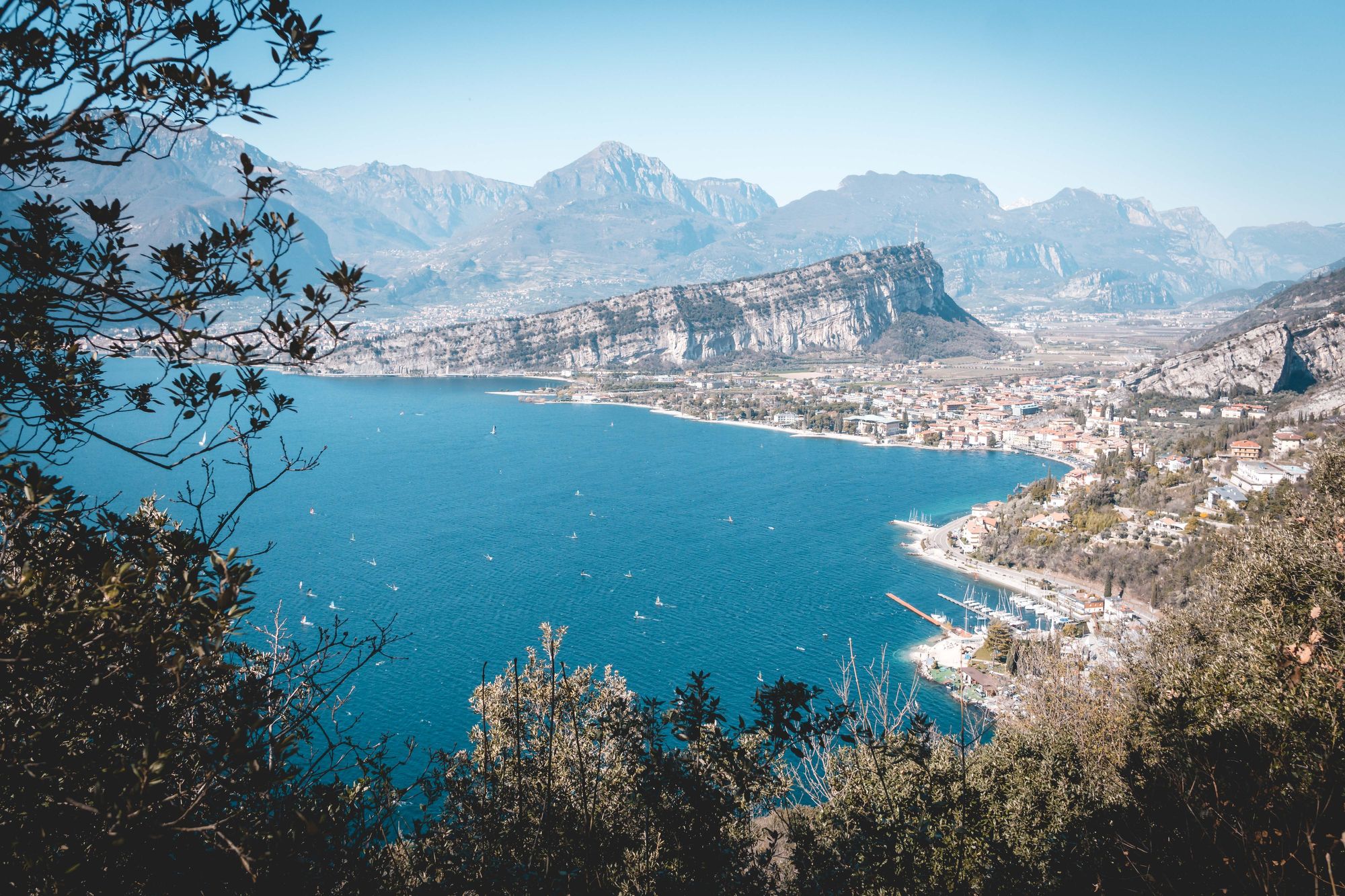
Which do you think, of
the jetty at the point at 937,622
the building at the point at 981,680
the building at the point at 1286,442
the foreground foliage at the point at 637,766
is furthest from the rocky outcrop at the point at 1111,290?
the foreground foliage at the point at 637,766

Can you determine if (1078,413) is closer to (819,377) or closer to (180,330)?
(819,377)

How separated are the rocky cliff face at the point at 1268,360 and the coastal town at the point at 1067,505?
2.77 m

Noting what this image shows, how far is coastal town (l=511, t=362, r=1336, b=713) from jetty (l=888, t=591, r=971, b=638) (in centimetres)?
7

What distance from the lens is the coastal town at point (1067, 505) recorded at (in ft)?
63.7

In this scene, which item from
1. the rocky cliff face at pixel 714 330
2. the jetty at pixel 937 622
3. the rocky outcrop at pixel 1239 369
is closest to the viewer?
the jetty at pixel 937 622

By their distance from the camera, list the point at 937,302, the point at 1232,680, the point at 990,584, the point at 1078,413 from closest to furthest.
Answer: the point at 1232,680
the point at 990,584
the point at 1078,413
the point at 937,302

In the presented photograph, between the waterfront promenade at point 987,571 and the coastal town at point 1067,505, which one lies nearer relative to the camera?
the coastal town at point 1067,505

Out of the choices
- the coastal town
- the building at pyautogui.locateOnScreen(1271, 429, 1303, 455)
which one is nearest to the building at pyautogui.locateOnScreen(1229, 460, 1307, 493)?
the coastal town

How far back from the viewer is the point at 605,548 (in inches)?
1161

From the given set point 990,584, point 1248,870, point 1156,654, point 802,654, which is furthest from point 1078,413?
point 1248,870

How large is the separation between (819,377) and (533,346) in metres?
38.2

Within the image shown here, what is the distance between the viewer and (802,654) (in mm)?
20406

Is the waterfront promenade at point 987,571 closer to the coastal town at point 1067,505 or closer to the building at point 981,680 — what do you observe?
the coastal town at point 1067,505

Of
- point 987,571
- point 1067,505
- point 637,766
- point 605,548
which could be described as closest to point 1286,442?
point 1067,505
